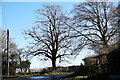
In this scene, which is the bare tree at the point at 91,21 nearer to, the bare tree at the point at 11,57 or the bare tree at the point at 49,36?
the bare tree at the point at 49,36

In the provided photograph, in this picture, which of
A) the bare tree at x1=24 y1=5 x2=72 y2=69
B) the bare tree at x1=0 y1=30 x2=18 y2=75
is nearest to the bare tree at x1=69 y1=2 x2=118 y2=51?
the bare tree at x1=24 y1=5 x2=72 y2=69

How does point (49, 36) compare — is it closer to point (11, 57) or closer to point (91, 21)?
point (11, 57)

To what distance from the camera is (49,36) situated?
1391cm

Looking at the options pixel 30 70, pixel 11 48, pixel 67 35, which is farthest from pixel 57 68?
pixel 11 48

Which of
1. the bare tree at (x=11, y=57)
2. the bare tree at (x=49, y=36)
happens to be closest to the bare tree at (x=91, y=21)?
the bare tree at (x=49, y=36)

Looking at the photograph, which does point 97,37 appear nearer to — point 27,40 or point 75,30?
point 75,30

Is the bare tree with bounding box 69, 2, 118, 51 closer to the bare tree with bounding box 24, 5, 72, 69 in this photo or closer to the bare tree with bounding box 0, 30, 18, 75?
the bare tree with bounding box 24, 5, 72, 69

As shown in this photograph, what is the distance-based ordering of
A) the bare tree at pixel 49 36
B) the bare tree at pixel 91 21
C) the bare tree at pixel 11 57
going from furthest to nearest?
the bare tree at pixel 49 36, the bare tree at pixel 11 57, the bare tree at pixel 91 21

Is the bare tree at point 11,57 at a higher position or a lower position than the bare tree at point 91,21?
lower

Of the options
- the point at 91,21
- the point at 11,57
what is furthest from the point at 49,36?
the point at 91,21

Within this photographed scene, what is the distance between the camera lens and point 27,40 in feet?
46.1

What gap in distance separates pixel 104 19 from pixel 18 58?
727 cm

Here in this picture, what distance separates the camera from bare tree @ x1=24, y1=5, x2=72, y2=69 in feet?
42.6

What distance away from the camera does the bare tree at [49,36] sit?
12995mm
